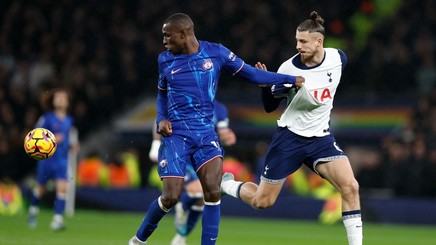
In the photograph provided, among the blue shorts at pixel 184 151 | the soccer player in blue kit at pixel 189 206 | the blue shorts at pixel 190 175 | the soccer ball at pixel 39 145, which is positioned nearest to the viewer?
the blue shorts at pixel 184 151

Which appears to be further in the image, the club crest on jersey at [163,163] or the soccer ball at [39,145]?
the soccer ball at [39,145]

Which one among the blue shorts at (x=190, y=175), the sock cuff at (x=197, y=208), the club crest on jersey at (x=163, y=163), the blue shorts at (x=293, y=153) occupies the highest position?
the blue shorts at (x=293, y=153)

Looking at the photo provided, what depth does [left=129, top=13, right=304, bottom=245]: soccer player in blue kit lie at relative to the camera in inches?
356

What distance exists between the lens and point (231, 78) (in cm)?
2288

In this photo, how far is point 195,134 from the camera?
9133 millimetres

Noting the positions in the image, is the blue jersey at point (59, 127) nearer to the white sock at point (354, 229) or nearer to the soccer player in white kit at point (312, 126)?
the soccer player in white kit at point (312, 126)

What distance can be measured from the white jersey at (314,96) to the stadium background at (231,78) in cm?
820

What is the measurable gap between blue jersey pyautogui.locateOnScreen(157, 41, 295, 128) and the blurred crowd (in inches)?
394

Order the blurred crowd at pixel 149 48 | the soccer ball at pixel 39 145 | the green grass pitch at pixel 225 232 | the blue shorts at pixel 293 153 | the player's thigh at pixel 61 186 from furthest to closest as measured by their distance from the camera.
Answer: the blurred crowd at pixel 149 48
the player's thigh at pixel 61 186
the green grass pitch at pixel 225 232
the soccer ball at pixel 39 145
the blue shorts at pixel 293 153

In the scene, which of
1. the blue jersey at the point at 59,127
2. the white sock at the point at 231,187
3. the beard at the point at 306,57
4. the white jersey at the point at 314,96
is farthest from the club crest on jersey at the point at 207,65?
the blue jersey at the point at 59,127

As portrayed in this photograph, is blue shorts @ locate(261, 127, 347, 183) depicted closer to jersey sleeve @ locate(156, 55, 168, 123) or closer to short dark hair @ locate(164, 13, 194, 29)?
jersey sleeve @ locate(156, 55, 168, 123)

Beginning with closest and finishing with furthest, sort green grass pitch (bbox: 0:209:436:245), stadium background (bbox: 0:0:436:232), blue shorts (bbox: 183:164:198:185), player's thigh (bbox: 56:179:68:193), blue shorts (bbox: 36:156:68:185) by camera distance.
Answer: blue shorts (bbox: 183:164:198:185)
green grass pitch (bbox: 0:209:436:245)
player's thigh (bbox: 56:179:68:193)
blue shorts (bbox: 36:156:68:185)
stadium background (bbox: 0:0:436:232)

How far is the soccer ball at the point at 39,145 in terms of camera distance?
414 inches

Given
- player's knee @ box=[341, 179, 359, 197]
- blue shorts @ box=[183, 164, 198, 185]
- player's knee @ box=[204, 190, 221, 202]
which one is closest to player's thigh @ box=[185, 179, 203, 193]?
blue shorts @ box=[183, 164, 198, 185]
